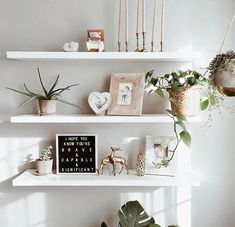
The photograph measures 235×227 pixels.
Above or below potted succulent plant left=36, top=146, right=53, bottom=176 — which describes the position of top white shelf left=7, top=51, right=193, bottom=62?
above

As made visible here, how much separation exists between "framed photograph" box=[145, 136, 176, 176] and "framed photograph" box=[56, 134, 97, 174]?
333 mm

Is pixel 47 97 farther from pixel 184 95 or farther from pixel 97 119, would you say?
pixel 184 95

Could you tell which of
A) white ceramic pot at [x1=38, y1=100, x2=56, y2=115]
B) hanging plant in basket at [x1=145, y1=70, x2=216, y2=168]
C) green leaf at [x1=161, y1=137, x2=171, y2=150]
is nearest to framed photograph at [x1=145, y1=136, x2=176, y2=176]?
green leaf at [x1=161, y1=137, x2=171, y2=150]

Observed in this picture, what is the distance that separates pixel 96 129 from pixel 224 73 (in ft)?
2.97

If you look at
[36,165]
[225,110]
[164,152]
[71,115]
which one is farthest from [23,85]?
[225,110]

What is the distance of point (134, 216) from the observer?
1.99 metres

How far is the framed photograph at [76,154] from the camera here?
6.67 ft

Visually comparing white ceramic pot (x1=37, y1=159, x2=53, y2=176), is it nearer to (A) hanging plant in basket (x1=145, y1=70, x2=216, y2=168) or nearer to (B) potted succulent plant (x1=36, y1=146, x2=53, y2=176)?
(B) potted succulent plant (x1=36, y1=146, x2=53, y2=176)

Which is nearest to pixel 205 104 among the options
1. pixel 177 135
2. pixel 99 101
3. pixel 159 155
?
pixel 177 135

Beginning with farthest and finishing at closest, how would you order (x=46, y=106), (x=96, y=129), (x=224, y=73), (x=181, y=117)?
(x=96, y=129) → (x=46, y=106) → (x=181, y=117) → (x=224, y=73)

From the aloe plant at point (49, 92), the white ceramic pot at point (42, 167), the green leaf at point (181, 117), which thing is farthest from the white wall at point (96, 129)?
the green leaf at point (181, 117)

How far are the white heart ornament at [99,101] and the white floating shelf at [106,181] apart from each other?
1.30ft

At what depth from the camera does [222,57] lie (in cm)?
157

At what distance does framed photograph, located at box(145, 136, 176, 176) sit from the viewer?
78.9 inches
